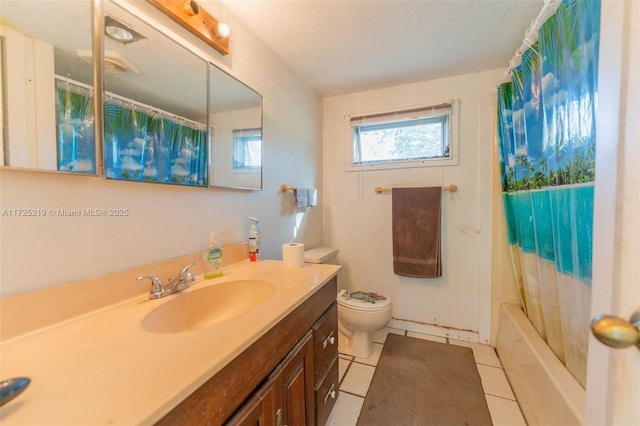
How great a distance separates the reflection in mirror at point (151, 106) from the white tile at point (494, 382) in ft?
6.53

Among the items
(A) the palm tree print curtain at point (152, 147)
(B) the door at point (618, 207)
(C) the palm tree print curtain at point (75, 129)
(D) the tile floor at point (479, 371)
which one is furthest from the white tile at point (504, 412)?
(C) the palm tree print curtain at point (75, 129)

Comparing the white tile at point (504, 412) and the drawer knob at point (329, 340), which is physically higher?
the drawer knob at point (329, 340)

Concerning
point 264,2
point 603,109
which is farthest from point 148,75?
point 603,109

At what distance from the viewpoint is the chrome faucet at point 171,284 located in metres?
0.86

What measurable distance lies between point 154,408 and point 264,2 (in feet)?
5.26

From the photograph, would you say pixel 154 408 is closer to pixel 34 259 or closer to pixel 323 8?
pixel 34 259

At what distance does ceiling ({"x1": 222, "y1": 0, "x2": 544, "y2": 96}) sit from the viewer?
1271 mm

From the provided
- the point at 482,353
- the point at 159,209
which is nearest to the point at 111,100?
the point at 159,209

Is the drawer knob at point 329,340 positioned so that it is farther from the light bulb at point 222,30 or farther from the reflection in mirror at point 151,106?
the light bulb at point 222,30

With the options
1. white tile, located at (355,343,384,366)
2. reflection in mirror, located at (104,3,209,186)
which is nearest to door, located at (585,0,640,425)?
reflection in mirror, located at (104,3,209,186)

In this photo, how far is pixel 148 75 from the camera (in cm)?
94

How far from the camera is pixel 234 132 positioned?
4.41ft

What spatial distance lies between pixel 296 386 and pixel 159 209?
84 cm

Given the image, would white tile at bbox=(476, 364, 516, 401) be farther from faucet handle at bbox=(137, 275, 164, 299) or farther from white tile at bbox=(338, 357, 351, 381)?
faucet handle at bbox=(137, 275, 164, 299)
